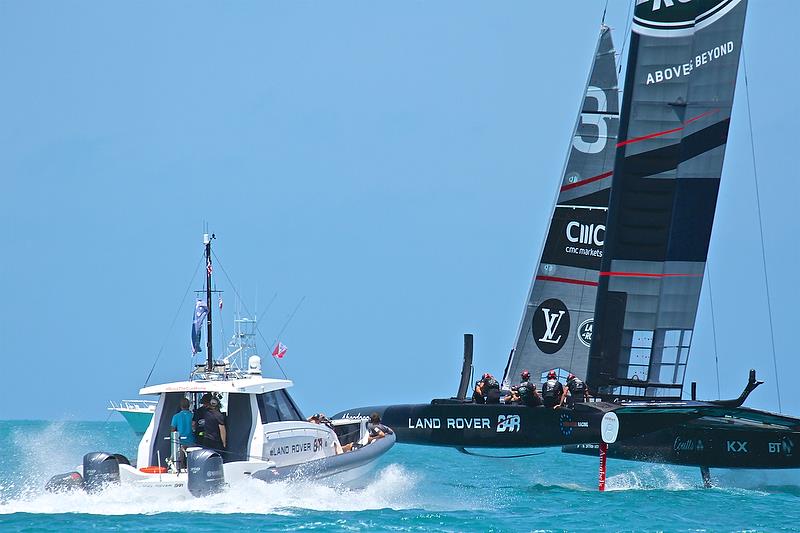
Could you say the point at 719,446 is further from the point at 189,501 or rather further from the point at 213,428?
the point at 189,501

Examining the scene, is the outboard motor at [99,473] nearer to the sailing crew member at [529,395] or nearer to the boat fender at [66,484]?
the boat fender at [66,484]

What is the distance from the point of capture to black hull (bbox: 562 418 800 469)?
2345 centimetres

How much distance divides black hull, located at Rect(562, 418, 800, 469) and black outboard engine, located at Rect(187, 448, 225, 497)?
339 inches

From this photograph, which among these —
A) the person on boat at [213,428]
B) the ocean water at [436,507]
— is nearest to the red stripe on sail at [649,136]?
the ocean water at [436,507]

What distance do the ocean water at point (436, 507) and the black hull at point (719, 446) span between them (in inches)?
21.9

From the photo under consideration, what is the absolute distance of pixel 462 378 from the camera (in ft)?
85.9

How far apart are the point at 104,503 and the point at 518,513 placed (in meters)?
6.07

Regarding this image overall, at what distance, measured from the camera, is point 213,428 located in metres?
17.7

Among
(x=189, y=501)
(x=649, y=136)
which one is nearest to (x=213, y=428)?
(x=189, y=501)

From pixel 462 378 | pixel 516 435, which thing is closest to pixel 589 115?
pixel 462 378

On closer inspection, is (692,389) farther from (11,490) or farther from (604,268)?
(11,490)

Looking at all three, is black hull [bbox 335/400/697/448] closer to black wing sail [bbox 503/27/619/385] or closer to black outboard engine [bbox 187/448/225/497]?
black wing sail [bbox 503/27/619/385]

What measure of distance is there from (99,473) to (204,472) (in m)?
1.38

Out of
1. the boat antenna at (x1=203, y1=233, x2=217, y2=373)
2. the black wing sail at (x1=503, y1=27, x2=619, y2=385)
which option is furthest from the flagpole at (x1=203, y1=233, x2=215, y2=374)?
the black wing sail at (x1=503, y1=27, x2=619, y2=385)
